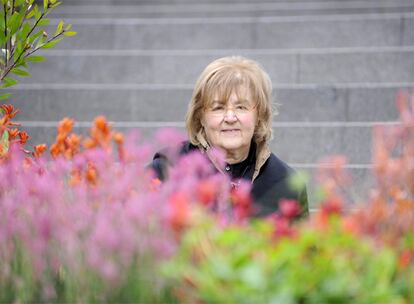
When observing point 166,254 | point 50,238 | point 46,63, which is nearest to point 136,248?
point 166,254

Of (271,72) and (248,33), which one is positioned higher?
(248,33)

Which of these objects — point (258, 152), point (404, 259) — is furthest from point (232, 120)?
point (404, 259)

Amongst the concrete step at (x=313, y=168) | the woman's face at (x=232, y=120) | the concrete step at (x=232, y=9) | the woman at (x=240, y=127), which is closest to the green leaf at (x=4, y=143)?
the woman at (x=240, y=127)

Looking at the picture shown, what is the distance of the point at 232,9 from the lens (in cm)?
739

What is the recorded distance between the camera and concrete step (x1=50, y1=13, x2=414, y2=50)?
625 cm

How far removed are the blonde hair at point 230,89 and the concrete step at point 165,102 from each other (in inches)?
73.1

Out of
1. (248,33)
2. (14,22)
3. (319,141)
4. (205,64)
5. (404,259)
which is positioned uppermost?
(14,22)

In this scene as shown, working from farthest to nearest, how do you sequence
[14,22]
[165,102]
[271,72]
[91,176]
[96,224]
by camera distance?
[271,72], [165,102], [14,22], [91,176], [96,224]

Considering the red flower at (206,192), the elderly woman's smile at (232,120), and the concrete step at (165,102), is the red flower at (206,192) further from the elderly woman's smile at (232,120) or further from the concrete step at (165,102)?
the concrete step at (165,102)

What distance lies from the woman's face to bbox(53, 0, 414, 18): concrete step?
13.4 ft

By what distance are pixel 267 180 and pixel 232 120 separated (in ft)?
1.14

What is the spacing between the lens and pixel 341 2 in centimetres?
730

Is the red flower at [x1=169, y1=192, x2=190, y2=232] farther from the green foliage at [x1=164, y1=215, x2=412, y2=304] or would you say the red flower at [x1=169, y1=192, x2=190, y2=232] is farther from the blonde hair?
the blonde hair

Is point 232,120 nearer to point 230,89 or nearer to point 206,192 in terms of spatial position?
point 230,89
